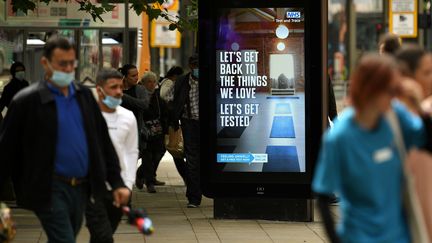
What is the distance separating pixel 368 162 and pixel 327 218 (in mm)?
388

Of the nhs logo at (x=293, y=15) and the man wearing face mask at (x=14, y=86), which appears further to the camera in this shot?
the man wearing face mask at (x=14, y=86)

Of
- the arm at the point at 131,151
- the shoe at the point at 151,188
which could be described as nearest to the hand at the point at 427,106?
the arm at the point at 131,151

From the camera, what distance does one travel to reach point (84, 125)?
725 centimetres

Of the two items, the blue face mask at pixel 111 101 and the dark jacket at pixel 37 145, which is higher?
the blue face mask at pixel 111 101

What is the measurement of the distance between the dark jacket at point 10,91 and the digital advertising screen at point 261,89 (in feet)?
14.4

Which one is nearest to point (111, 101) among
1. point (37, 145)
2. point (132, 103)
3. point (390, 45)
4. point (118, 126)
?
point (118, 126)

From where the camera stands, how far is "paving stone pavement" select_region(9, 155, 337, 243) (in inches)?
441

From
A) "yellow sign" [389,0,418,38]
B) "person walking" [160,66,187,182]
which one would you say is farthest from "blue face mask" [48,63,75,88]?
"yellow sign" [389,0,418,38]

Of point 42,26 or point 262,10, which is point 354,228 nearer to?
point 262,10

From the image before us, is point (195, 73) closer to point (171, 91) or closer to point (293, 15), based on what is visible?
point (171, 91)

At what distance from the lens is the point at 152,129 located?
16.0 meters

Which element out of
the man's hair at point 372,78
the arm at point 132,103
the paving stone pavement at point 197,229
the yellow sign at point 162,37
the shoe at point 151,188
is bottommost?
the shoe at point 151,188

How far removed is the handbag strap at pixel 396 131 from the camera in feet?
17.7

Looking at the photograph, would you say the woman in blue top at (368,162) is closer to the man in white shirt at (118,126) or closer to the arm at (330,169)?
the arm at (330,169)
